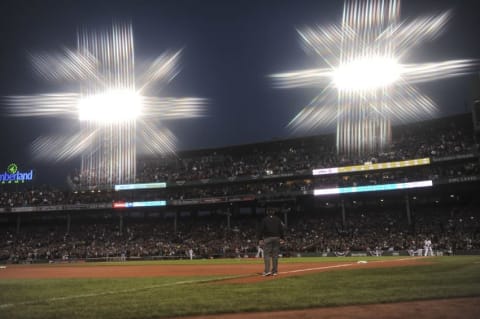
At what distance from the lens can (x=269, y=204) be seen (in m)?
50.4

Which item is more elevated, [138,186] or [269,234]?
[138,186]

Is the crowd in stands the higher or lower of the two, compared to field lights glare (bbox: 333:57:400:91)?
lower

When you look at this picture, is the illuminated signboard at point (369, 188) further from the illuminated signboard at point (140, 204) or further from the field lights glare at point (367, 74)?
the illuminated signboard at point (140, 204)

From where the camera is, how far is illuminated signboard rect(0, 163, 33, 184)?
6594 cm

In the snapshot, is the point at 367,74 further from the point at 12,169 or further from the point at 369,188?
the point at 12,169

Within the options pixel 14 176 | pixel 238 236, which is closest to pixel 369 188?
pixel 238 236

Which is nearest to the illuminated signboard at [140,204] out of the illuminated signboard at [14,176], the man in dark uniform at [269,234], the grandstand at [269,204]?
the grandstand at [269,204]

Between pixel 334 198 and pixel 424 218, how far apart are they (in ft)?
36.0

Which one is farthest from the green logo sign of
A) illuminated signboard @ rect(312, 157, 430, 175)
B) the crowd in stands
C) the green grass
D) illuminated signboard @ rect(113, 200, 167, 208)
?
the green grass

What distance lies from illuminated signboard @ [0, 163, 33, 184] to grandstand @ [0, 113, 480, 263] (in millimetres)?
1954

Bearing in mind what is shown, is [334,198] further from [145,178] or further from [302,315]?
[302,315]

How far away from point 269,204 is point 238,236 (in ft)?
19.3

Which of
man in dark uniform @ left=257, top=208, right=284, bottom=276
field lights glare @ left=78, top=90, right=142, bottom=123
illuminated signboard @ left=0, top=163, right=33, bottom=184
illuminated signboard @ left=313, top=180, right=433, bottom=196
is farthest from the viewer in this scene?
illuminated signboard @ left=0, top=163, right=33, bottom=184

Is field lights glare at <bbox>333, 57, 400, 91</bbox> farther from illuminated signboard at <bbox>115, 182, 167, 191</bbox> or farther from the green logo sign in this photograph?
the green logo sign
